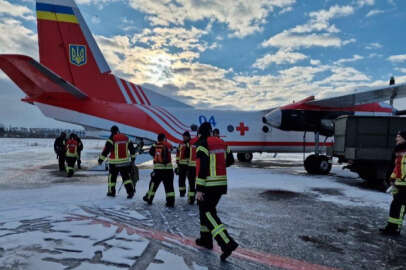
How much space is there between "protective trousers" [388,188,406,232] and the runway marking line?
231cm

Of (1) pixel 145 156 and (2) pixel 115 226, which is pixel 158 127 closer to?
(1) pixel 145 156

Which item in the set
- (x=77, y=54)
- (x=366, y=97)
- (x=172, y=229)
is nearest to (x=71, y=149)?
(x=77, y=54)

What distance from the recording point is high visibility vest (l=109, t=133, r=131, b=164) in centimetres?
733

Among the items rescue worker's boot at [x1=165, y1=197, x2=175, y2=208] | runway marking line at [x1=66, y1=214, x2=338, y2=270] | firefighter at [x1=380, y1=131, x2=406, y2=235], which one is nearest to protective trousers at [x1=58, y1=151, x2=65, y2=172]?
runway marking line at [x1=66, y1=214, x2=338, y2=270]

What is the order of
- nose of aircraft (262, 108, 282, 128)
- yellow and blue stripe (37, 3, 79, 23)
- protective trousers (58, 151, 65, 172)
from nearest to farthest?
yellow and blue stripe (37, 3, 79, 23) → protective trousers (58, 151, 65, 172) → nose of aircraft (262, 108, 282, 128)

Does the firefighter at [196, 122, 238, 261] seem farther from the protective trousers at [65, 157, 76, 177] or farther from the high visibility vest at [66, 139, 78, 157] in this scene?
the high visibility vest at [66, 139, 78, 157]

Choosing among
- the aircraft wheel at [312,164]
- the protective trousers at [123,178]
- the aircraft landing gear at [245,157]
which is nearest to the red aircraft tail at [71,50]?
the protective trousers at [123,178]

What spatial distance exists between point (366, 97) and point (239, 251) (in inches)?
487

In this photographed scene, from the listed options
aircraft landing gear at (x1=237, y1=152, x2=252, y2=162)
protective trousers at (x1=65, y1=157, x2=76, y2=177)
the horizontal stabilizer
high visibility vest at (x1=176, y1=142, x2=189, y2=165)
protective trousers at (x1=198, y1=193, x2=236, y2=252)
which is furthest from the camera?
aircraft landing gear at (x1=237, y1=152, x2=252, y2=162)

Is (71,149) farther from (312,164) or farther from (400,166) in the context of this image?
(400,166)

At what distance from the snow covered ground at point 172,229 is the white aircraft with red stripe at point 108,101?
191 inches

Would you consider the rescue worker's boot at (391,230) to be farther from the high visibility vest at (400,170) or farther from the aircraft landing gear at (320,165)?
the aircraft landing gear at (320,165)

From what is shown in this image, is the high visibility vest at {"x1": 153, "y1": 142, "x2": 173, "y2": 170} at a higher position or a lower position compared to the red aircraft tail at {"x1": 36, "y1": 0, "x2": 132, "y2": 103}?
lower

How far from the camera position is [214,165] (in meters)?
3.84
